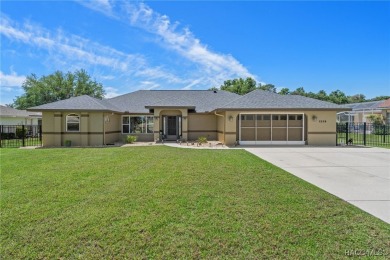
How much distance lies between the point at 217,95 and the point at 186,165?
58.5 ft

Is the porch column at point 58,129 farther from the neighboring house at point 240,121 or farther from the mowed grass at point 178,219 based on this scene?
the mowed grass at point 178,219

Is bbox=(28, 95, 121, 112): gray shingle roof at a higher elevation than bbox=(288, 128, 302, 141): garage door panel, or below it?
higher

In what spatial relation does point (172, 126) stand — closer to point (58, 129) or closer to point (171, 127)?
point (171, 127)

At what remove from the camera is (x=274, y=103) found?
18.0 metres

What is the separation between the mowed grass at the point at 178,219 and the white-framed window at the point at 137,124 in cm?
1431

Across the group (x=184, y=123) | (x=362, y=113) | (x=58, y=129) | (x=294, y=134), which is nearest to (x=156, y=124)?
(x=184, y=123)

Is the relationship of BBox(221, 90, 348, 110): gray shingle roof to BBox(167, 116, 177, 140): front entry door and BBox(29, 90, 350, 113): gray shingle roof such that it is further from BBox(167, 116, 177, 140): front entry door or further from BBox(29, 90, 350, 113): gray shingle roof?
BBox(167, 116, 177, 140): front entry door

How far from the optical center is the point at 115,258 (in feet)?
11.0

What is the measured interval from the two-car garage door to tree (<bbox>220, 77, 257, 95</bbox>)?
34.2 metres

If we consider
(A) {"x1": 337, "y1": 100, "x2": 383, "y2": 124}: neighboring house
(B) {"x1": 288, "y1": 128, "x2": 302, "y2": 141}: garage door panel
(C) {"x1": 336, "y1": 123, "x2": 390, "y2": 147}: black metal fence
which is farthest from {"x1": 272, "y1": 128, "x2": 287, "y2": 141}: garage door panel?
(A) {"x1": 337, "y1": 100, "x2": 383, "y2": 124}: neighboring house

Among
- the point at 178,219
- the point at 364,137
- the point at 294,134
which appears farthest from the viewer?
the point at 294,134

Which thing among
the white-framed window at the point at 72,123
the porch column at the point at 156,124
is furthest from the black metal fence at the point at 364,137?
the white-framed window at the point at 72,123

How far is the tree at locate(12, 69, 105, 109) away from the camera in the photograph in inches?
1885

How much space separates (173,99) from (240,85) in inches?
Result: 1358
